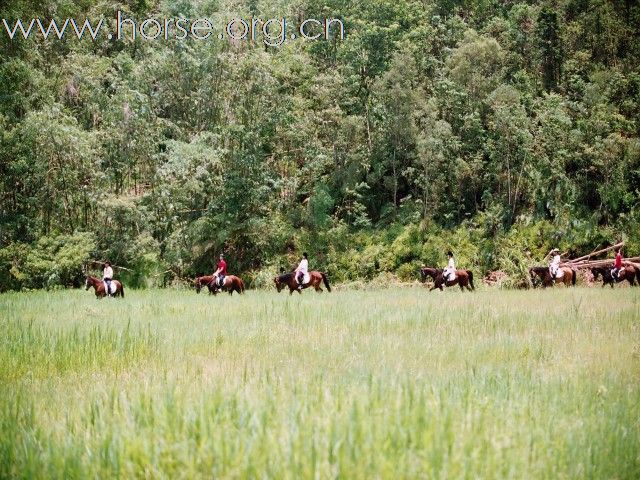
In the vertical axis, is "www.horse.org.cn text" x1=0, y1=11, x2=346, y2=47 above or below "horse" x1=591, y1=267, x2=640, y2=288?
above

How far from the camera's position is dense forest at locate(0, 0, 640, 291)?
26.4 meters

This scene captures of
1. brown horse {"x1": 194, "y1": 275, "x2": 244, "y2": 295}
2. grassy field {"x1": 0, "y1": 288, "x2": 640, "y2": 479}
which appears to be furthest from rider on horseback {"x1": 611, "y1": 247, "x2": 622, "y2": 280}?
brown horse {"x1": 194, "y1": 275, "x2": 244, "y2": 295}

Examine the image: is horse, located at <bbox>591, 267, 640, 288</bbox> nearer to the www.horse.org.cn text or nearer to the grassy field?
the grassy field

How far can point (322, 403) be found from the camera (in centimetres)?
382

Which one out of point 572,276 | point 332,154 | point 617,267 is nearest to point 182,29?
point 332,154

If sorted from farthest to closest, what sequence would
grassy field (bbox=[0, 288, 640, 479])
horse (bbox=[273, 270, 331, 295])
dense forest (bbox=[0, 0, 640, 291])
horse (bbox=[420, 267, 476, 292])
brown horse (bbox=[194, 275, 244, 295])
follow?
dense forest (bbox=[0, 0, 640, 291]), brown horse (bbox=[194, 275, 244, 295]), horse (bbox=[273, 270, 331, 295]), horse (bbox=[420, 267, 476, 292]), grassy field (bbox=[0, 288, 640, 479])

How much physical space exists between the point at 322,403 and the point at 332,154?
2840cm

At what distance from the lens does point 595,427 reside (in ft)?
12.9

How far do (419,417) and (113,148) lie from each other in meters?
29.7

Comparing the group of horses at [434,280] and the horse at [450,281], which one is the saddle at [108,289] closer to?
the group of horses at [434,280]

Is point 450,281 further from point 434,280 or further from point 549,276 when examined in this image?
point 549,276

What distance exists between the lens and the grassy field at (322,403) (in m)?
3.10

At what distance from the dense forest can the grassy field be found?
18.7 metres

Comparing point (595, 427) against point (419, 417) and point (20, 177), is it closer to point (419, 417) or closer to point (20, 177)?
point (419, 417)
